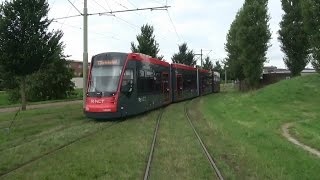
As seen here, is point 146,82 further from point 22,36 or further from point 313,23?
point 313,23

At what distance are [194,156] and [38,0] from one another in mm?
17584

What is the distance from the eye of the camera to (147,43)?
55.0 meters

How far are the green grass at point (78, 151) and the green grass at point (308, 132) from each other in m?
4.68

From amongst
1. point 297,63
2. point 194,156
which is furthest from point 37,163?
point 297,63

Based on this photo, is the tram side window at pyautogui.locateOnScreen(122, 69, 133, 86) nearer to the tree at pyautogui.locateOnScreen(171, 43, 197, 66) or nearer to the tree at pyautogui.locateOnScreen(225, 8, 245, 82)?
the tree at pyautogui.locateOnScreen(225, 8, 245, 82)

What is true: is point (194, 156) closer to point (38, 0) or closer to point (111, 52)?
point (111, 52)

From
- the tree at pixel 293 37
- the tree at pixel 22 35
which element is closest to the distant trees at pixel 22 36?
the tree at pixel 22 35

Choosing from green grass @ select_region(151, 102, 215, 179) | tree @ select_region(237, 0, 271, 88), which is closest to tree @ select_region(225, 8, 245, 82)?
tree @ select_region(237, 0, 271, 88)

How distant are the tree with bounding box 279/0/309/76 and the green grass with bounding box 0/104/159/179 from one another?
1248 inches

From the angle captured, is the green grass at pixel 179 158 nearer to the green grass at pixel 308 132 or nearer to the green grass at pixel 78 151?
the green grass at pixel 78 151

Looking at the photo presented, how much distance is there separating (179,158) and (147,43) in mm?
44179

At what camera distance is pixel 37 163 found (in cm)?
1089

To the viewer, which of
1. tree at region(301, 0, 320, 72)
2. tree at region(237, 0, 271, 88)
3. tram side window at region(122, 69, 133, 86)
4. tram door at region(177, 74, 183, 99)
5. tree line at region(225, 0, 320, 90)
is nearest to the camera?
tram side window at region(122, 69, 133, 86)

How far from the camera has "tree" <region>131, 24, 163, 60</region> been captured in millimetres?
54625
